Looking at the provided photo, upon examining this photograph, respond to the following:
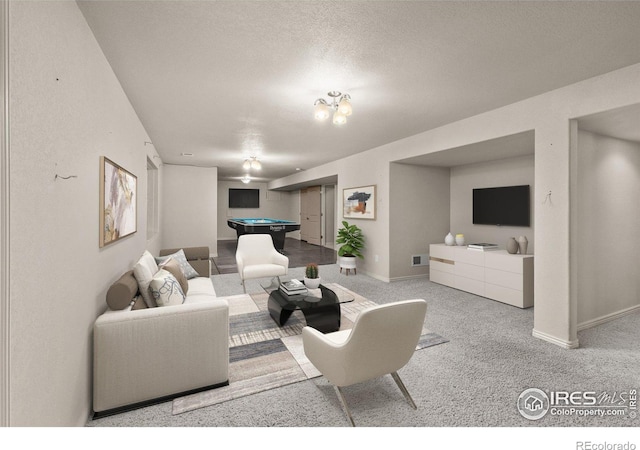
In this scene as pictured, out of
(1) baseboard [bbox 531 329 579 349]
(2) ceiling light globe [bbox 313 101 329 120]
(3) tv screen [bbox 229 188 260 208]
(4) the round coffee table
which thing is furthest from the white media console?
(3) tv screen [bbox 229 188 260 208]

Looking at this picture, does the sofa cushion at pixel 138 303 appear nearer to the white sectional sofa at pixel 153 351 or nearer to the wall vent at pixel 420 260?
the white sectional sofa at pixel 153 351

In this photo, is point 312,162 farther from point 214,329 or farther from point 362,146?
point 214,329

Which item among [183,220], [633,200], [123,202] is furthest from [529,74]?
[183,220]

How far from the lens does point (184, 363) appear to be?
1895 millimetres

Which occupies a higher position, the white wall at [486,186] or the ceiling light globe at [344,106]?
the ceiling light globe at [344,106]

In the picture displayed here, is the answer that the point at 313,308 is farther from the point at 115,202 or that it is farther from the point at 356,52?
the point at 356,52

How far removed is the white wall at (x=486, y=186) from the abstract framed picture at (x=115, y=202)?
16.8ft

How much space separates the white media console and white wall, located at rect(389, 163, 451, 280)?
370mm

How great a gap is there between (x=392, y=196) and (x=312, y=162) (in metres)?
2.63

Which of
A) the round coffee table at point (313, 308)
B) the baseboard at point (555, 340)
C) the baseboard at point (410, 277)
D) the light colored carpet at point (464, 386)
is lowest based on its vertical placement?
the light colored carpet at point (464, 386)

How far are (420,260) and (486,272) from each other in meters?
1.35

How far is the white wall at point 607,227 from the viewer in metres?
3.03

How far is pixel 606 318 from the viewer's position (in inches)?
127

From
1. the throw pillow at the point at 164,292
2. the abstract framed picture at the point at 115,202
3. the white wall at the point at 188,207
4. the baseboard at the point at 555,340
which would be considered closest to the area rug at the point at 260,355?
the throw pillow at the point at 164,292
